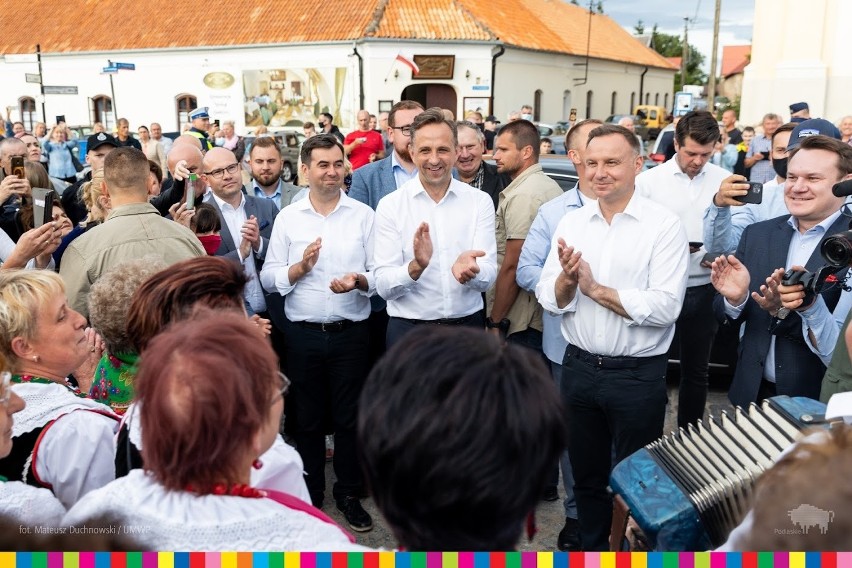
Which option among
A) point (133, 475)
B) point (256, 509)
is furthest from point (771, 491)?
point (133, 475)

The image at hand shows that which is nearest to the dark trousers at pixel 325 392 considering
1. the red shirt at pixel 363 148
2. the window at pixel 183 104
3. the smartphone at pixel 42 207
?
the smartphone at pixel 42 207

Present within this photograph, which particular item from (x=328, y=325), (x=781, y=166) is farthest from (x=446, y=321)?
(x=781, y=166)

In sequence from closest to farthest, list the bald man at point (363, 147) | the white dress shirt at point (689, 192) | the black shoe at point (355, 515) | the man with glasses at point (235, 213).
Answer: the black shoe at point (355, 515) → the white dress shirt at point (689, 192) → the man with glasses at point (235, 213) → the bald man at point (363, 147)

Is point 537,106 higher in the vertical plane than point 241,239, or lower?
higher

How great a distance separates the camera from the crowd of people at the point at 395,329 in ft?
4.56

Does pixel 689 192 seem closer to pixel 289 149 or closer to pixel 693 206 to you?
pixel 693 206

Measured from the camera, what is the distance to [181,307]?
2.20m

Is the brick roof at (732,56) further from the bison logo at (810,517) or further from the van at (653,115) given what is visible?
the bison logo at (810,517)

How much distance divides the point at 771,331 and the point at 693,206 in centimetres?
147

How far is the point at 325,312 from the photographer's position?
13.2 ft

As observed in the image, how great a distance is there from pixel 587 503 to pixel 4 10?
4274 centimetres

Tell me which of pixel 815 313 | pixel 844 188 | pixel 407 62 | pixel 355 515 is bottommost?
pixel 355 515

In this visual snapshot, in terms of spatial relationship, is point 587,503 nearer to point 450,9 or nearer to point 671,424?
→ point 671,424

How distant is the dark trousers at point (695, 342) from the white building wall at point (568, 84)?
1138 inches
